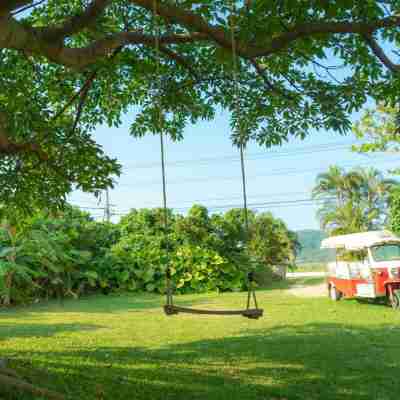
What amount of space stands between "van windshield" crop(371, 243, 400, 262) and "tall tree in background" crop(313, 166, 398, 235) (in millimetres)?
18043

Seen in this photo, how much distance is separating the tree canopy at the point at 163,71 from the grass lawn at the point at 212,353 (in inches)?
92.3

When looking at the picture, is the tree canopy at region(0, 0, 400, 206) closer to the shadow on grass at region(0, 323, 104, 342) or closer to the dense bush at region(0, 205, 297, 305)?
the shadow on grass at region(0, 323, 104, 342)

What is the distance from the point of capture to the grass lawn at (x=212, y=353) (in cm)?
587

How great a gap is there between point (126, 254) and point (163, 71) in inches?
584

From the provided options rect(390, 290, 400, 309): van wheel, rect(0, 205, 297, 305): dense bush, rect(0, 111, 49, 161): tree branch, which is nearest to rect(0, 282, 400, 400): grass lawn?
rect(390, 290, 400, 309): van wheel

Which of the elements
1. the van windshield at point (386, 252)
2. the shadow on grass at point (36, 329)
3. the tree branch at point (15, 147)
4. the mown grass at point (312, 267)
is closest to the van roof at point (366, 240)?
the van windshield at point (386, 252)

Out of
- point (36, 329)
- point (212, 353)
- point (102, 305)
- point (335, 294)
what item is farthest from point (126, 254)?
point (212, 353)

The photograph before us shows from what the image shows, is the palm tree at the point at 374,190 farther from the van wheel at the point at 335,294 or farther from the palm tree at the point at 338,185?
the van wheel at the point at 335,294

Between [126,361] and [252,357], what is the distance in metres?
1.76

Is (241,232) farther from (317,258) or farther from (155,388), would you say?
(155,388)

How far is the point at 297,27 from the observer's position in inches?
228

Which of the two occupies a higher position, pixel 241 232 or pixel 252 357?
pixel 241 232

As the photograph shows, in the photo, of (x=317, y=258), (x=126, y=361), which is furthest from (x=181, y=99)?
(x=317, y=258)

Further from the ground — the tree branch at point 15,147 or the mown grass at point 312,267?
the tree branch at point 15,147
